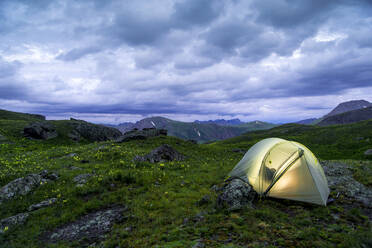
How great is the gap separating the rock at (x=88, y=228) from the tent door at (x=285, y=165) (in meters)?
9.63

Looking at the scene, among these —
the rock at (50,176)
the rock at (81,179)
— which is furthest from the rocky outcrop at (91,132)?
the rock at (81,179)

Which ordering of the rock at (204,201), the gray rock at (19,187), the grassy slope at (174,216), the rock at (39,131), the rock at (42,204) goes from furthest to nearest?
the rock at (39,131) < the gray rock at (19,187) < the rock at (204,201) < the rock at (42,204) < the grassy slope at (174,216)

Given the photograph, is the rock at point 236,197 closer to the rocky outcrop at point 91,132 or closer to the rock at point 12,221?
the rock at point 12,221

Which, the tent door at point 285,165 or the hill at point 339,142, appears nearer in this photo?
the tent door at point 285,165

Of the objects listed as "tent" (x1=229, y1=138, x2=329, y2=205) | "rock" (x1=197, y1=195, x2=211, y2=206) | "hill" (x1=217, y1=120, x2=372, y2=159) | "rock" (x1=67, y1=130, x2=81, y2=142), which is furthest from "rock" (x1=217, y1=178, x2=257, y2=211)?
"rock" (x1=67, y1=130, x2=81, y2=142)

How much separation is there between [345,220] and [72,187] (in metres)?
17.2

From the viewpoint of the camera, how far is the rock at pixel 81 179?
14614mm

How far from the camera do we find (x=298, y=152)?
12.6 metres

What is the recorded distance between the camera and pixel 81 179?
603 inches

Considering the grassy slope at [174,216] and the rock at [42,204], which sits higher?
the grassy slope at [174,216]

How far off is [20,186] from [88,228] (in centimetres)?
761

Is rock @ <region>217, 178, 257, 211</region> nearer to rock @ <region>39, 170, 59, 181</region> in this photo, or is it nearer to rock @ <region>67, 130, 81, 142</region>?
rock @ <region>39, 170, 59, 181</region>

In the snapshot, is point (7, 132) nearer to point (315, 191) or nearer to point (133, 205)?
point (133, 205)

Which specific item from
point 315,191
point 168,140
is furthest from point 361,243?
point 168,140
